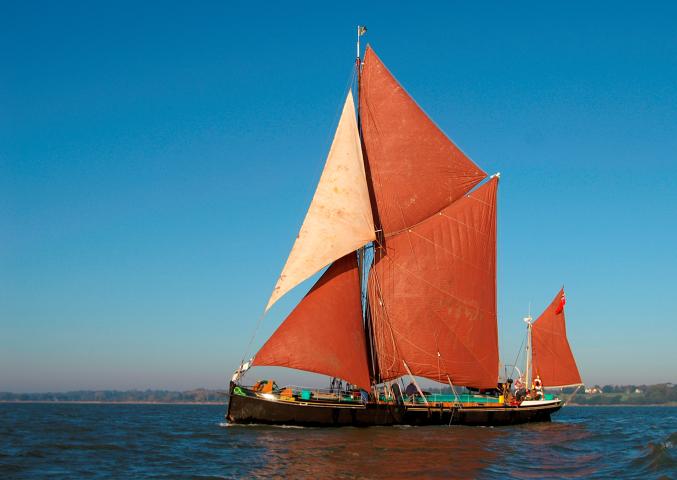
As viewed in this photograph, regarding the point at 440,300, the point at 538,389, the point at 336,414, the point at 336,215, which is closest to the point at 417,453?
the point at 336,414

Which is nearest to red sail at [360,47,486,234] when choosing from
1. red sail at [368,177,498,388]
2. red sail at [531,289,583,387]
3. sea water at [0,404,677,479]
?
red sail at [368,177,498,388]

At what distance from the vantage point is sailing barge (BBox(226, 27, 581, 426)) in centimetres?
4338

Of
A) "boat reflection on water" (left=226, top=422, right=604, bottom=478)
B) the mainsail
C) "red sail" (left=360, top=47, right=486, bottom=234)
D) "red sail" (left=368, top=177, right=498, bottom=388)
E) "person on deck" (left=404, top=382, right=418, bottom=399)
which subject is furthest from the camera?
"red sail" (left=360, top=47, right=486, bottom=234)

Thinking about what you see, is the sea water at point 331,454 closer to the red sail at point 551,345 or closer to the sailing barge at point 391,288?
the sailing barge at point 391,288

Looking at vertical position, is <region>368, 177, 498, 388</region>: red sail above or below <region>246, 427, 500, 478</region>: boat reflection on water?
above

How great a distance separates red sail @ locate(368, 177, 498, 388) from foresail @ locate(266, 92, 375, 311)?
4065 millimetres

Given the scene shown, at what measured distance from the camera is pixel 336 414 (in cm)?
4297

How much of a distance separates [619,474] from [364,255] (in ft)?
73.0

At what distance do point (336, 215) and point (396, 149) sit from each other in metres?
7.41

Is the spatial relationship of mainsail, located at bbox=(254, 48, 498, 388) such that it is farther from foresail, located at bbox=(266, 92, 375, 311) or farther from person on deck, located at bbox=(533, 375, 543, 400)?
person on deck, located at bbox=(533, 375, 543, 400)

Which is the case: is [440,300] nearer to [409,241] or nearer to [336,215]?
[409,241]

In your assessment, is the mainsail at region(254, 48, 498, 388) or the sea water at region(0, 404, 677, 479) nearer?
the sea water at region(0, 404, 677, 479)

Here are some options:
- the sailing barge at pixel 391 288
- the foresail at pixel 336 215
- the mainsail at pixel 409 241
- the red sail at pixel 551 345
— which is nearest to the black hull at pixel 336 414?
the sailing barge at pixel 391 288

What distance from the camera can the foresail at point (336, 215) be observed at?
1719 inches
